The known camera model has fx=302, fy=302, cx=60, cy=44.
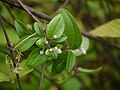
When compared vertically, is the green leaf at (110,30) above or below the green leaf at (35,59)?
below

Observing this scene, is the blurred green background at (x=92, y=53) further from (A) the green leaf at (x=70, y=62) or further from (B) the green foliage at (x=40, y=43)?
(B) the green foliage at (x=40, y=43)

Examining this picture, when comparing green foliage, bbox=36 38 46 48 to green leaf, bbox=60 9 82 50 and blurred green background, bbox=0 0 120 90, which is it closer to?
green leaf, bbox=60 9 82 50

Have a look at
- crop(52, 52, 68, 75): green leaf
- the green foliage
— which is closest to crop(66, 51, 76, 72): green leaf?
crop(52, 52, 68, 75): green leaf

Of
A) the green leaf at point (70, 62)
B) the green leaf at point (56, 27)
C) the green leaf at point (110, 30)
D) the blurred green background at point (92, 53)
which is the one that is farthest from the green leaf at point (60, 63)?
the blurred green background at point (92, 53)

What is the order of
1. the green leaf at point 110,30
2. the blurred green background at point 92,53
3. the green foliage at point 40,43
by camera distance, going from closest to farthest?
the green foliage at point 40,43, the green leaf at point 110,30, the blurred green background at point 92,53

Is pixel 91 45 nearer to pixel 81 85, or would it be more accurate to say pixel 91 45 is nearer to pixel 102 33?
pixel 81 85

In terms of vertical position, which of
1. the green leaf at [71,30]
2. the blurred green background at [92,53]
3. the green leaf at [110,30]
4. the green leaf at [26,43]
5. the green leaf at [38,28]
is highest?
the green leaf at [38,28]

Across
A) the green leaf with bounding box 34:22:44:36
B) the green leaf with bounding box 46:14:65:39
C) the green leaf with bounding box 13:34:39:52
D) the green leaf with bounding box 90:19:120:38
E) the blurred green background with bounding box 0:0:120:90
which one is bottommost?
the blurred green background with bounding box 0:0:120:90
